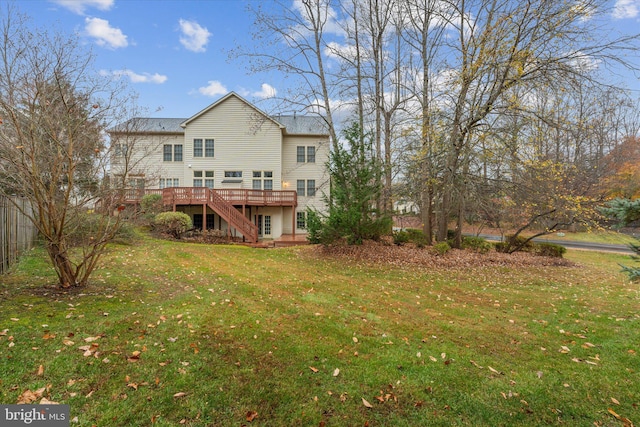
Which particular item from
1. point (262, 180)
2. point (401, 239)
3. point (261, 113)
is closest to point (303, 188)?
point (262, 180)

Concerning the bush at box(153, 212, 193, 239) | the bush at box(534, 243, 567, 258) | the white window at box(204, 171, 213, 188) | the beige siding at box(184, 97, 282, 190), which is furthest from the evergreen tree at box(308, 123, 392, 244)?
the white window at box(204, 171, 213, 188)

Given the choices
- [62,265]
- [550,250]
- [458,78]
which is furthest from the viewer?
[550,250]

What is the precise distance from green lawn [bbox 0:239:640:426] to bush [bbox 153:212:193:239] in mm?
7751

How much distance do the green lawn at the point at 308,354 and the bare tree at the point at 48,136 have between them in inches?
34.8

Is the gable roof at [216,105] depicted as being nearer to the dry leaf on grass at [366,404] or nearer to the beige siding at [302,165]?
the beige siding at [302,165]

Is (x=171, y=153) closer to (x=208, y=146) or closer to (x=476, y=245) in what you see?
(x=208, y=146)

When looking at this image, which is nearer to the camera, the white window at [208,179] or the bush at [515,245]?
the bush at [515,245]

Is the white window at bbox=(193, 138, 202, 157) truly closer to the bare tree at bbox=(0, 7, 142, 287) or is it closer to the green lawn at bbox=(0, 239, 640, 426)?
the bare tree at bbox=(0, 7, 142, 287)

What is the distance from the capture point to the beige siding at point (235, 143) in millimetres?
19312

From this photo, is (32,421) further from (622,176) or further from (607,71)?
(622,176)

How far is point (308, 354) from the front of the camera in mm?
3373

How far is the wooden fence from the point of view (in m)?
5.77

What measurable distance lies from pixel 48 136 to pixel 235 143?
14557 mm

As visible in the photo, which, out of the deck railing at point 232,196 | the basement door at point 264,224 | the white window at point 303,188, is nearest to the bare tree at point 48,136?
the deck railing at point 232,196
